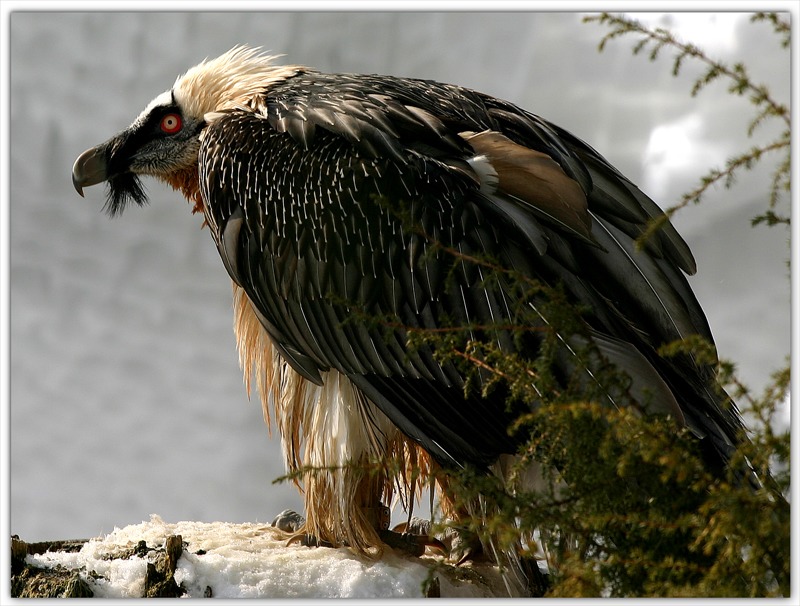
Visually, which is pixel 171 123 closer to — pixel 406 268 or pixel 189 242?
pixel 189 242

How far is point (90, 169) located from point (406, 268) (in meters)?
0.99

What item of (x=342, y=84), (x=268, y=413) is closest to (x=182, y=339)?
(x=268, y=413)

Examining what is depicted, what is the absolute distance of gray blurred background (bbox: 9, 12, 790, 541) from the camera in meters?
2.55

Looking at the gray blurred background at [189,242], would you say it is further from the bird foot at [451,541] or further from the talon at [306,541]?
the bird foot at [451,541]

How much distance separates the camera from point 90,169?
9.24 feet

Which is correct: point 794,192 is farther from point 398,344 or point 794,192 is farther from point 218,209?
point 218,209

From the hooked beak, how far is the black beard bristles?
0.20ft

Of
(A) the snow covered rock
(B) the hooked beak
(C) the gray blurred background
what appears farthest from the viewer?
(B) the hooked beak

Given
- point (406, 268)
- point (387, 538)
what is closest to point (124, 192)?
point (406, 268)

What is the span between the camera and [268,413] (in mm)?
2727

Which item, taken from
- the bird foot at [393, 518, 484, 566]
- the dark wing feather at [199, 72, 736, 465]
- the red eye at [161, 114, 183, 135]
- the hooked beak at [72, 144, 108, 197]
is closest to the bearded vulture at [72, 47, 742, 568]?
the dark wing feather at [199, 72, 736, 465]

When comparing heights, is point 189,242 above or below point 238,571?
above

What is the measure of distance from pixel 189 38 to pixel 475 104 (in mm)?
803

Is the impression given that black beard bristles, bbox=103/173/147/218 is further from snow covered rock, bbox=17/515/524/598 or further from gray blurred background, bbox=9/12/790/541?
snow covered rock, bbox=17/515/524/598
